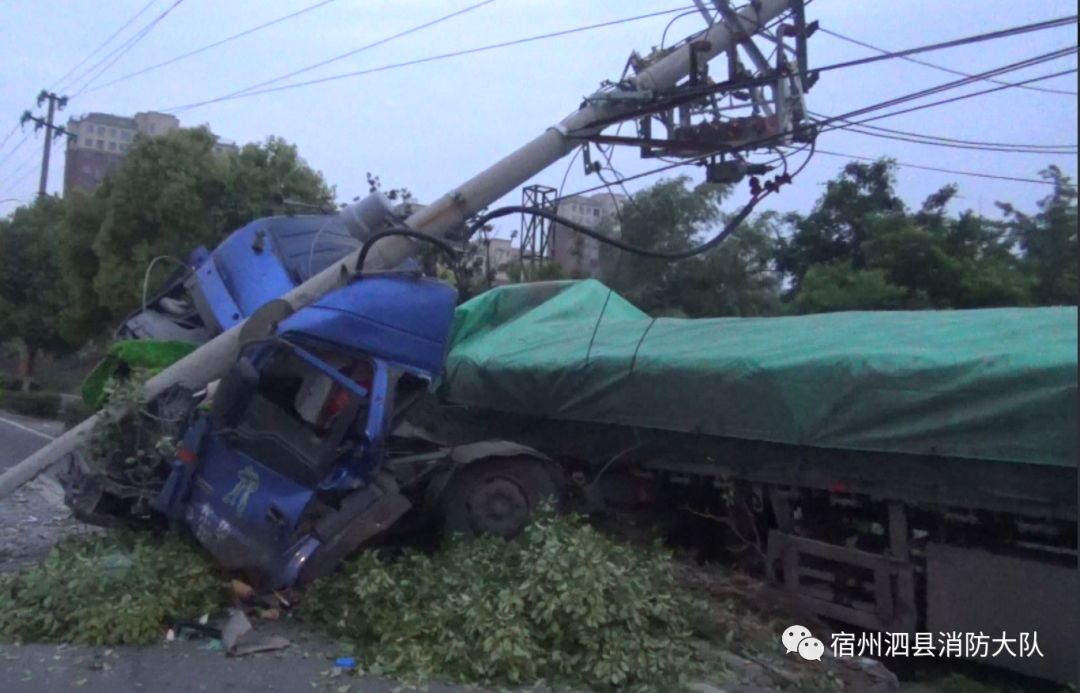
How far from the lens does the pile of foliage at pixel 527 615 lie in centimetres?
721

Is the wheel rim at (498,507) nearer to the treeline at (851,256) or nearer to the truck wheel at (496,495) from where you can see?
the truck wheel at (496,495)

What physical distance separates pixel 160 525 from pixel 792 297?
15297 millimetres

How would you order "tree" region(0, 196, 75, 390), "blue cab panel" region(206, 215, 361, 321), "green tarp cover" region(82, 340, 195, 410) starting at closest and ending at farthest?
"green tarp cover" region(82, 340, 195, 410) → "blue cab panel" region(206, 215, 361, 321) → "tree" region(0, 196, 75, 390)

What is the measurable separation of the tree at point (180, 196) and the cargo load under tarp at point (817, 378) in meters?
11.1

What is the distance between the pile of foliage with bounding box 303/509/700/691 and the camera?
7207 millimetres

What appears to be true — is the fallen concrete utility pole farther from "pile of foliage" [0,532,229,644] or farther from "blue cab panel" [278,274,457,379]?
"pile of foliage" [0,532,229,644]

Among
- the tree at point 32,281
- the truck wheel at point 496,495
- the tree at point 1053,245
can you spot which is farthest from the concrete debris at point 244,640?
the tree at point 32,281

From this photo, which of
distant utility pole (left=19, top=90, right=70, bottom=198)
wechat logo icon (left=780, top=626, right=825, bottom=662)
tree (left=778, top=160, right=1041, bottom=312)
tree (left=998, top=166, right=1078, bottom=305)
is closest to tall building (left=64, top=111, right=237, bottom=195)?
distant utility pole (left=19, top=90, right=70, bottom=198)

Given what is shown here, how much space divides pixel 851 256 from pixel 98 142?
55.2m

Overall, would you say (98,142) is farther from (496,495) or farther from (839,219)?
(496,495)

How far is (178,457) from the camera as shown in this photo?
350 inches

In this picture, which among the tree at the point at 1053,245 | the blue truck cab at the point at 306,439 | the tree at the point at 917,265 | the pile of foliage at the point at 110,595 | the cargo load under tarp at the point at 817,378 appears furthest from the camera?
the tree at the point at 917,265

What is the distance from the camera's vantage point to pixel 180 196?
23.3 meters

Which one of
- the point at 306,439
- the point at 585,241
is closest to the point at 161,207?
the point at 585,241
